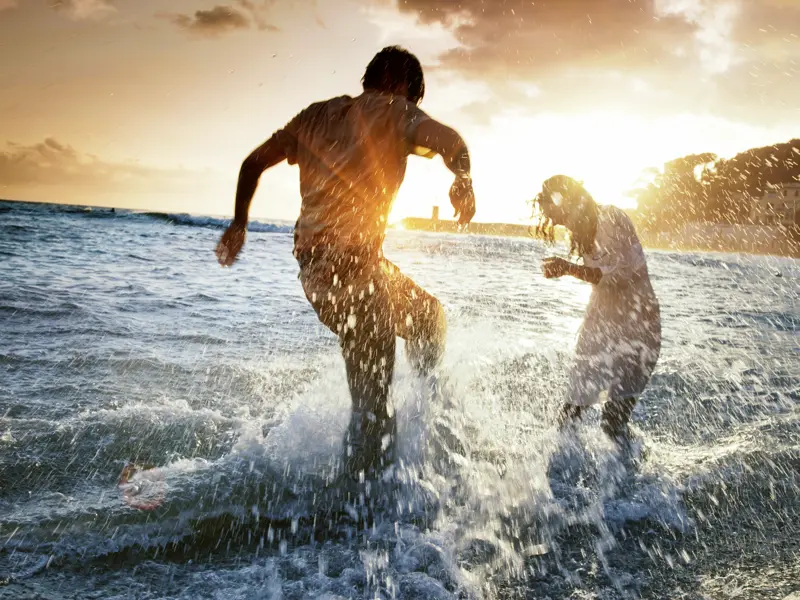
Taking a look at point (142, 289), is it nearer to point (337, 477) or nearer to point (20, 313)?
point (20, 313)

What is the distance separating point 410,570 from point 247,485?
3.60 ft

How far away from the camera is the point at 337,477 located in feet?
9.45

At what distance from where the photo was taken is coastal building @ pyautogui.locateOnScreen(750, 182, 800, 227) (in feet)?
188

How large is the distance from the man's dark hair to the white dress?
1813 mm

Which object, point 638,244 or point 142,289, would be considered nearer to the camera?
point 638,244

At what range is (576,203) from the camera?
12.6 feet

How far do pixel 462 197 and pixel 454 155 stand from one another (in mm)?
197

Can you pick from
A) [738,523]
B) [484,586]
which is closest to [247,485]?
[484,586]

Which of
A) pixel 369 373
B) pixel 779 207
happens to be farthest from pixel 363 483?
pixel 779 207

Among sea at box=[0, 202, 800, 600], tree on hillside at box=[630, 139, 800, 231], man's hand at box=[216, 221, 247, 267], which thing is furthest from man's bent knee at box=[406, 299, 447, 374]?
tree on hillside at box=[630, 139, 800, 231]

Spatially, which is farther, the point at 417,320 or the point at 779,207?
the point at 779,207

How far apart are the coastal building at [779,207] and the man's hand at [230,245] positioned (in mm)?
68404

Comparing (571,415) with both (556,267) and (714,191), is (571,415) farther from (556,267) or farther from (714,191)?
(714,191)

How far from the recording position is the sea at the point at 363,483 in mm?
2162
